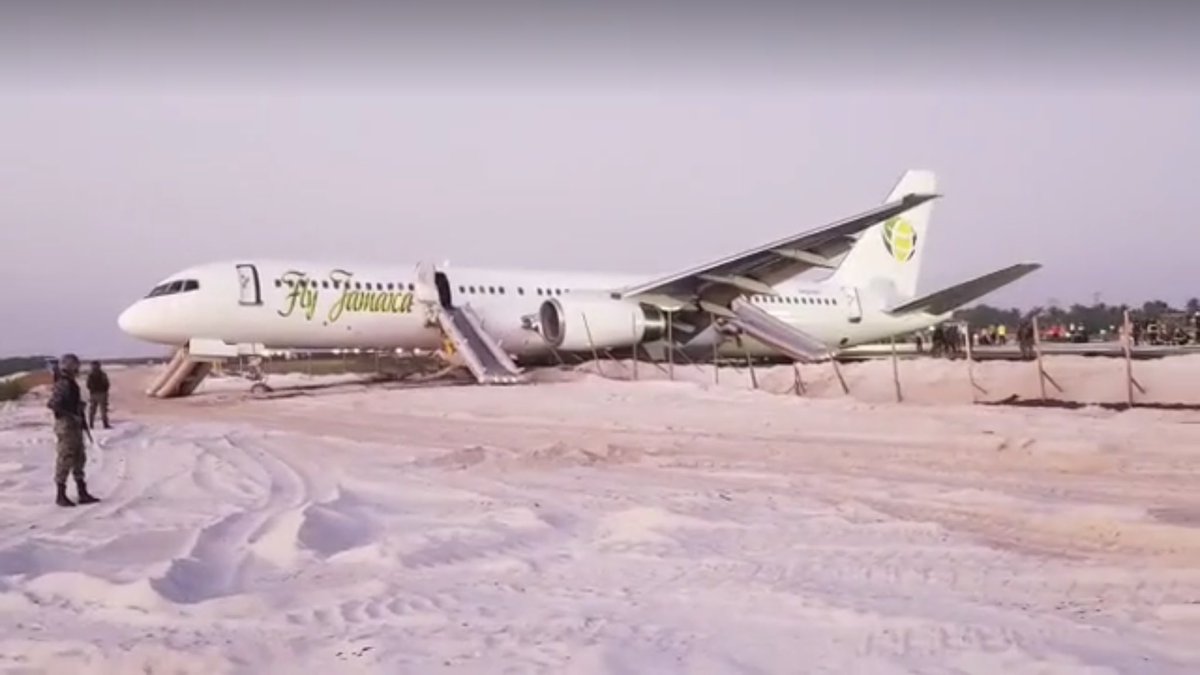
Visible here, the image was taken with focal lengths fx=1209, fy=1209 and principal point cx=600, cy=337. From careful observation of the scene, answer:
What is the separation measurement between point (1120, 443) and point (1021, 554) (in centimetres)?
582

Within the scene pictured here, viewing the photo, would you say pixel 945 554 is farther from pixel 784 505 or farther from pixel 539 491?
pixel 539 491

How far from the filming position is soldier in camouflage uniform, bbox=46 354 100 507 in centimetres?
1013

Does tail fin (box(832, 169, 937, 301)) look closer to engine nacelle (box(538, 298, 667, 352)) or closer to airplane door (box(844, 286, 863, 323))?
airplane door (box(844, 286, 863, 323))

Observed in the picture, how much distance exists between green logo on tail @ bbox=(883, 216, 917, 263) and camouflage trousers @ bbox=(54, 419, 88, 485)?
101 feet

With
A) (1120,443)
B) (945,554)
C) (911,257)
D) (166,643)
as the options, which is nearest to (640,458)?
(1120,443)

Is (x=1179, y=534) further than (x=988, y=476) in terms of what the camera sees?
No

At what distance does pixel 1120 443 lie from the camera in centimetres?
1222

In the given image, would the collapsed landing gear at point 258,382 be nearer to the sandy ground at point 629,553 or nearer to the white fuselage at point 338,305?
the white fuselage at point 338,305

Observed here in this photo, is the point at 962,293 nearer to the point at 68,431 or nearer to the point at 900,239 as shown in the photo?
the point at 900,239

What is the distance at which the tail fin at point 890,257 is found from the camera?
37.7 meters

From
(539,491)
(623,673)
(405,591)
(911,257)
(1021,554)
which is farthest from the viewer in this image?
(911,257)

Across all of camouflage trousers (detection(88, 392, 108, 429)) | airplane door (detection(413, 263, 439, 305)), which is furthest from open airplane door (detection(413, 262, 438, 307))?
camouflage trousers (detection(88, 392, 108, 429))

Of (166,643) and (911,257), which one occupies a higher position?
(911,257)

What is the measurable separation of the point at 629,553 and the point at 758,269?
911 inches
